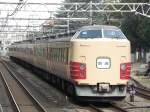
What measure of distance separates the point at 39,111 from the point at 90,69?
7.97ft

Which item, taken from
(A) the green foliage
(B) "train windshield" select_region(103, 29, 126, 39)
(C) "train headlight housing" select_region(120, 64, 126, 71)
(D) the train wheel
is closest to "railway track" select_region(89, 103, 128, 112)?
(D) the train wheel

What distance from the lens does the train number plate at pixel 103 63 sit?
741 inches

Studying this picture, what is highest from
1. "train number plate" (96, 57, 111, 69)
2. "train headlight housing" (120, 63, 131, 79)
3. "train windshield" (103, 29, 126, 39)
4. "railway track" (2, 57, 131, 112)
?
"train windshield" (103, 29, 126, 39)

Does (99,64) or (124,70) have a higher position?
(99,64)

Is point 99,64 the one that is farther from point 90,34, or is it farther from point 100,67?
point 90,34

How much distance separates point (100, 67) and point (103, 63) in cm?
21

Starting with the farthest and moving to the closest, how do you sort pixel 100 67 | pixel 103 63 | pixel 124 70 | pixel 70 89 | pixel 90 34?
1. pixel 70 89
2. pixel 90 34
3. pixel 124 70
4. pixel 103 63
5. pixel 100 67

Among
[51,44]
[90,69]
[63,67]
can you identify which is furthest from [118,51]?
[51,44]

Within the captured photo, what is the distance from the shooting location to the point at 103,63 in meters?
18.9

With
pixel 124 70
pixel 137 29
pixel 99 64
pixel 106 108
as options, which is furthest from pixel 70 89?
pixel 137 29

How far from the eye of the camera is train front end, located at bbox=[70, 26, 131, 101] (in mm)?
18797

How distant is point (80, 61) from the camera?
18953 mm

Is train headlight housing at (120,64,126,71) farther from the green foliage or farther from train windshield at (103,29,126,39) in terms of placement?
the green foliage

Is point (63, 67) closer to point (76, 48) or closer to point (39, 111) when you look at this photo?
point (76, 48)
